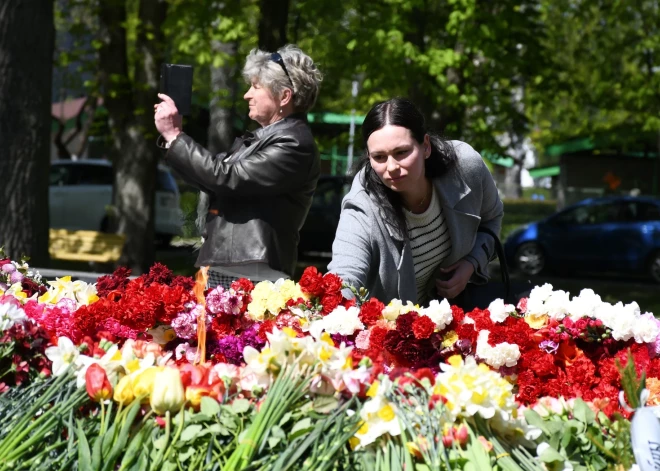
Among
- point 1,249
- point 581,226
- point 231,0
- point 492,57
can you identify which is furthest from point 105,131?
point 1,249

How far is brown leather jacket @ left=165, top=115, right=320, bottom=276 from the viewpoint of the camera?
352 centimetres

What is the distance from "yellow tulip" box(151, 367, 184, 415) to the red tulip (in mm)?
100

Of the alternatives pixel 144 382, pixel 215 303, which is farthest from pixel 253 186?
pixel 144 382

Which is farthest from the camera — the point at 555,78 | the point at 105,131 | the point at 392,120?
the point at 105,131

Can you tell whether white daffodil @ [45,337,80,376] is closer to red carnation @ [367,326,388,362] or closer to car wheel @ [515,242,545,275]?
red carnation @ [367,326,388,362]

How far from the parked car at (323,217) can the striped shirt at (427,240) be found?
524 inches

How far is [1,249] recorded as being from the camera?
3461 millimetres

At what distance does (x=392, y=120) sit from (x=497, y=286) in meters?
0.79

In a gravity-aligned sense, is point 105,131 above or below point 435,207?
below

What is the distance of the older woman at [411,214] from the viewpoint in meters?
2.92

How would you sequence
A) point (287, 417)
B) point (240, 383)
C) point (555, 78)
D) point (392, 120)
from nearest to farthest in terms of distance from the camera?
point (287, 417)
point (240, 383)
point (392, 120)
point (555, 78)

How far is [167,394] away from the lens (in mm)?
1917

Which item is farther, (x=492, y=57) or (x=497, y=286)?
(x=492, y=57)

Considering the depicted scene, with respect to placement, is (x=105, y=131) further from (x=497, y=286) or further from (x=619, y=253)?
(x=497, y=286)
